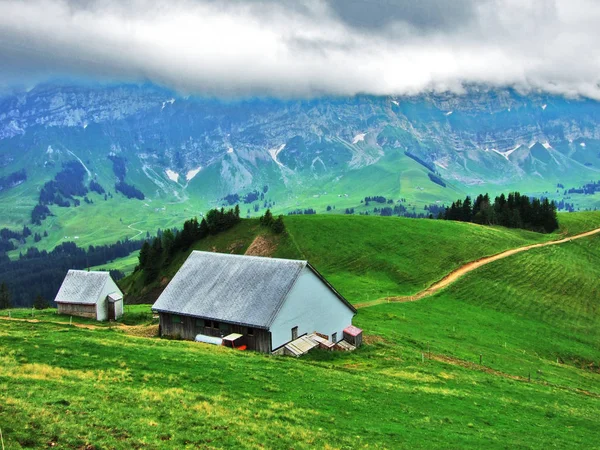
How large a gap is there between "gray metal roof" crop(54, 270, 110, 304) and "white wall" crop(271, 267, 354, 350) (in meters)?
32.0

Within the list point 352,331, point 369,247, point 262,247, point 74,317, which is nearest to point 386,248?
point 369,247

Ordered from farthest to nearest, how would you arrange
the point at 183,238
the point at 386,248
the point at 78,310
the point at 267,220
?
the point at 183,238, the point at 267,220, the point at 386,248, the point at 78,310

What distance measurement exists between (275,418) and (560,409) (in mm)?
25285

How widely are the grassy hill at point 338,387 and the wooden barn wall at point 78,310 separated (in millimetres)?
16559

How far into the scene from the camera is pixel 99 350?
32.0m

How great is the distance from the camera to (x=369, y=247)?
97.9 meters

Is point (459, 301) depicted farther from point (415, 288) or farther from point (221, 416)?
point (221, 416)

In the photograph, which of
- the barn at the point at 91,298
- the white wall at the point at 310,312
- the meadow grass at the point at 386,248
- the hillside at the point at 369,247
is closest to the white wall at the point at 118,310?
the barn at the point at 91,298

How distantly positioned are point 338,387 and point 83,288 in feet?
154

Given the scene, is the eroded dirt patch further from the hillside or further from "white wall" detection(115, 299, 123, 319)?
"white wall" detection(115, 299, 123, 319)

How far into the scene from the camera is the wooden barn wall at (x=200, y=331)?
42.7 metres

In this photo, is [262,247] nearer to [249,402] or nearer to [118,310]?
[118,310]

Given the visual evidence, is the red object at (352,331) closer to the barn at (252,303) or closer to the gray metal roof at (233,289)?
the barn at (252,303)

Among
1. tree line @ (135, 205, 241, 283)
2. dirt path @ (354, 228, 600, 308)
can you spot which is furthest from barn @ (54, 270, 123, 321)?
tree line @ (135, 205, 241, 283)
